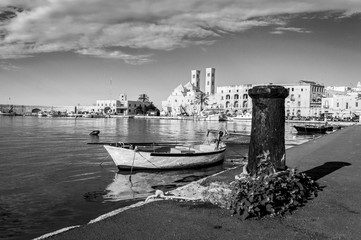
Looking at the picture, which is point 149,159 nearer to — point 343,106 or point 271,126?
point 271,126

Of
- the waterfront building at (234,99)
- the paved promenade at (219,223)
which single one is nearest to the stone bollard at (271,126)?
the paved promenade at (219,223)

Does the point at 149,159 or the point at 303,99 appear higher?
the point at 303,99

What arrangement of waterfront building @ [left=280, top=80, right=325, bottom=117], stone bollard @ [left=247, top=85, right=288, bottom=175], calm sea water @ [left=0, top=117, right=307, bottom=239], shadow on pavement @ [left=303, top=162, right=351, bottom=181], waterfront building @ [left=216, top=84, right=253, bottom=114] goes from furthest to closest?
waterfront building @ [left=216, top=84, right=253, bottom=114]
waterfront building @ [left=280, top=80, right=325, bottom=117]
shadow on pavement @ [left=303, top=162, right=351, bottom=181]
calm sea water @ [left=0, top=117, right=307, bottom=239]
stone bollard @ [left=247, top=85, right=288, bottom=175]

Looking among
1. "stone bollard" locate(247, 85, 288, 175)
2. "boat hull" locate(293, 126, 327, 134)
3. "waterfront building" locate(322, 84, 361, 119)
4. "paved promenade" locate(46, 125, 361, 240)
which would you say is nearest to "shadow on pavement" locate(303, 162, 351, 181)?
"paved promenade" locate(46, 125, 361, 240)

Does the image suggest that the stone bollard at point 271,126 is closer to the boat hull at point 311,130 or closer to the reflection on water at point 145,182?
the reflection on water at point 145,182

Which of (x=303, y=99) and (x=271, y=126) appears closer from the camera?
(x=271, y=126)

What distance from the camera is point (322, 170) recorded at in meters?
11.7

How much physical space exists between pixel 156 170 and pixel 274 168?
40.8 feet

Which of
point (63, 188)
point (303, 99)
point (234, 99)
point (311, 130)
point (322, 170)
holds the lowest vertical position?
point (63, 188)

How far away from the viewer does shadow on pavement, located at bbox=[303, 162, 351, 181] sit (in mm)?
10653

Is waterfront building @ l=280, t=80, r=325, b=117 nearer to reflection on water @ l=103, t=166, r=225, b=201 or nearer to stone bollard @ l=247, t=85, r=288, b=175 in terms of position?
reflection on water @ l=103, t=166, r=225, b=201

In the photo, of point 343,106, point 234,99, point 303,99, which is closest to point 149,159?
point 343,106

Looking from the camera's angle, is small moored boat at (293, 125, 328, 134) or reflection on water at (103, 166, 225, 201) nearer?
reflection on water at (103, 166, 225, 201)

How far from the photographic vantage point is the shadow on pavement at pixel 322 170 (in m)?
10.7
